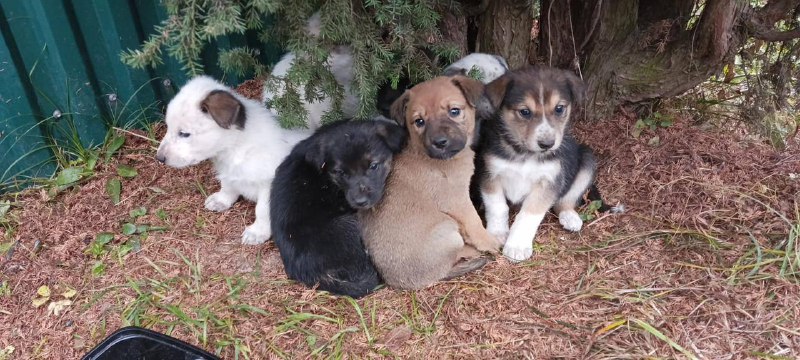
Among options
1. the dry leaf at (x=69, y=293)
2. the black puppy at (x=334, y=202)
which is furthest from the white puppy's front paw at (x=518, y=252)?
the dry leaf at (x=69, y=293)

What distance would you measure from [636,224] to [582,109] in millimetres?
1464

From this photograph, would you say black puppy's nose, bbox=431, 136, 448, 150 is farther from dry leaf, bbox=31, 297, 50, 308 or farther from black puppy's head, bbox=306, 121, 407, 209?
dry leaf, bbox=31, 297, 50, 308

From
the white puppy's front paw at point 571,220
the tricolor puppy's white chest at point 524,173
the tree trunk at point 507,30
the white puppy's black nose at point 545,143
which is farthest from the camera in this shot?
the tree trunk at point 507,30

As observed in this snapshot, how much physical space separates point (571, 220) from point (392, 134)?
1523 mm

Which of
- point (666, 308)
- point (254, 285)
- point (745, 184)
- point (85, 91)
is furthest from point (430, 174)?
point (85, 91)

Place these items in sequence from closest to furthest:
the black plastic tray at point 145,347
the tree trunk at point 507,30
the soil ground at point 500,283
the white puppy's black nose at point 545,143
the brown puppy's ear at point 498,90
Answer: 1. the black plastic tray at point 145,347
2. the soil ground at point 500,283
3. the white puppy's black nose at point 545,143
4. the brown puppy's ear at point 498,90
5. the tree trunk at point 507,30

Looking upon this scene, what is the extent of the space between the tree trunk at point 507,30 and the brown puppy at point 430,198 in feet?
4.53

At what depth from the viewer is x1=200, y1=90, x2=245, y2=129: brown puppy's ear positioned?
391 centimetres

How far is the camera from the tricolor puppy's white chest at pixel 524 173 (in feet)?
13.2

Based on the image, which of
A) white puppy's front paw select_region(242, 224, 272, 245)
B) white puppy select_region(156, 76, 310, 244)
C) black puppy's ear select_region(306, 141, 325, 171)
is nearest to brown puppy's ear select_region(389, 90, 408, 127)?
black puppy's ear select_region(306, 141, 325, 171)

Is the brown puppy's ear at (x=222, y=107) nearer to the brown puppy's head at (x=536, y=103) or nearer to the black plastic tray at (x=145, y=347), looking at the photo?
the black plastic tray at (x=145, y=347)

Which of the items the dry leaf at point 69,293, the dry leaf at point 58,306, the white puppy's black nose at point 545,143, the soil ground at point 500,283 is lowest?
the dry leaf at point 58,306

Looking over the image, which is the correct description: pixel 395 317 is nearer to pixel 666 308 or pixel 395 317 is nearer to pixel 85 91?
pixel 666 308

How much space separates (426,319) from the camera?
3.58 metres
